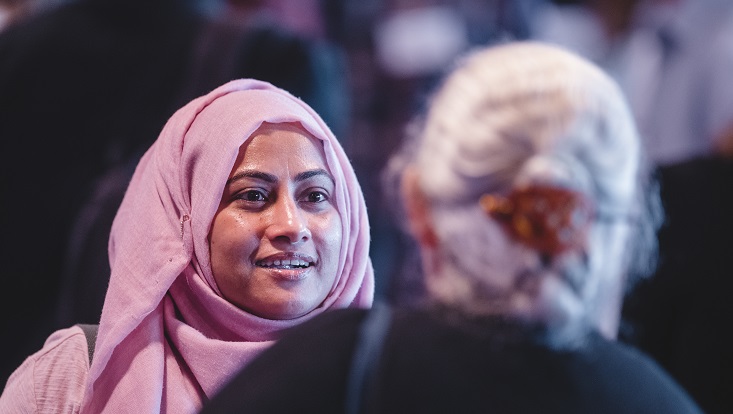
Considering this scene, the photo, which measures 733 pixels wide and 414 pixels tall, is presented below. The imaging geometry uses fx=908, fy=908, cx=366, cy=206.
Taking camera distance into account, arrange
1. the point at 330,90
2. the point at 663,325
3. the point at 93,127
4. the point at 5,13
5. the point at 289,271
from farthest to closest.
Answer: the point at 5,13
the point at 330,90
the point at 93,127
the point at 663,325
the point at 289,271

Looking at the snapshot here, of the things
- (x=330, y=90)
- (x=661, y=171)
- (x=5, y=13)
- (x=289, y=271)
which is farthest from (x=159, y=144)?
(x=5, y=13)

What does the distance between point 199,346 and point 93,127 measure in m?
1.38

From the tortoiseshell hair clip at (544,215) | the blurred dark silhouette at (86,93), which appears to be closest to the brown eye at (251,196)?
the tortoiseshell hair clip at (544,215)

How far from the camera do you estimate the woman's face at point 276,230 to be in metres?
1.89

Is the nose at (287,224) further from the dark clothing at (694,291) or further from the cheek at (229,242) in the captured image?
the dark clothing at (694,291)

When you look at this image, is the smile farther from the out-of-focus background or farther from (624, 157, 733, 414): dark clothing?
(624, 157, 733, 414): dark clothing

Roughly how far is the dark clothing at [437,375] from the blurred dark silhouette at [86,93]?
167cm

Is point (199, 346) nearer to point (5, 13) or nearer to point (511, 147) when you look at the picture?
point (511, 147)

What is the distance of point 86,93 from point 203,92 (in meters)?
0.59

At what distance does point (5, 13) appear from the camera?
432 cm

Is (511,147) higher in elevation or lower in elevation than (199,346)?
higher

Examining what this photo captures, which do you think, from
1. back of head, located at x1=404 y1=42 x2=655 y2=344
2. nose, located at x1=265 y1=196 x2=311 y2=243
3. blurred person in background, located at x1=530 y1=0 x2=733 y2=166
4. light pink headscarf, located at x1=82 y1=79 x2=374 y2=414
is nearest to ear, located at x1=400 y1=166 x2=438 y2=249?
back of head, located at x1=404 y1=42 x2=655 y2=344

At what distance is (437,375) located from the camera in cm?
124

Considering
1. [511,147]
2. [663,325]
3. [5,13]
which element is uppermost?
[5,13]
